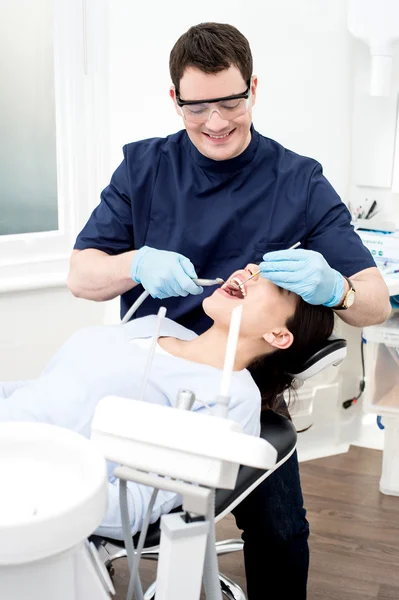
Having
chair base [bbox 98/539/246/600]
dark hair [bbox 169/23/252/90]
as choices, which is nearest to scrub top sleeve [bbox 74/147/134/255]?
dark hair [bbox 169/23/252/90]

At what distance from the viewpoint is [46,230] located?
2678mm

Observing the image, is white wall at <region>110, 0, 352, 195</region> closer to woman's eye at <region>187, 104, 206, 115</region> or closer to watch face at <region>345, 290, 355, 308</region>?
woman's eye at <region>187, 104, 206, 115</region>

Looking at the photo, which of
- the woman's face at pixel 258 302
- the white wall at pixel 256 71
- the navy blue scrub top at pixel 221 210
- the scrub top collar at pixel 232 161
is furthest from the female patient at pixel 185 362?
the white wall at pixel 256 71

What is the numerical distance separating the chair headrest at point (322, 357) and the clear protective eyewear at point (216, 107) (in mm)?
481

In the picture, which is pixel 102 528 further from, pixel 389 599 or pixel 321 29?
pixel 321 29

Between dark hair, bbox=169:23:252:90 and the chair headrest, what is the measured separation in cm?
54

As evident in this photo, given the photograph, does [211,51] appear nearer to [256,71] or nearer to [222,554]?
[256,71]

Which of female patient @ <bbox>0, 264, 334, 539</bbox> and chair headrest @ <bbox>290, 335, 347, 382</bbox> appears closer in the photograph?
female patient @ <bbox>0, 264, 334, 539</bbox>

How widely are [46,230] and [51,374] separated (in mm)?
1232

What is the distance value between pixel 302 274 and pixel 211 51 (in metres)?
0.45

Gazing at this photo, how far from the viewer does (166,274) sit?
146 centimetres

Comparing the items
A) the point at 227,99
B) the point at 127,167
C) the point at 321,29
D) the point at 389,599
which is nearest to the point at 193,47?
the point at 227,99

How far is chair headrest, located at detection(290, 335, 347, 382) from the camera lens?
1.56m

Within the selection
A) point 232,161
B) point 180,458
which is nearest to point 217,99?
point 232,161
